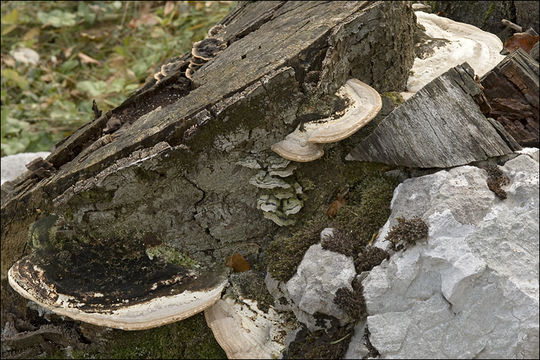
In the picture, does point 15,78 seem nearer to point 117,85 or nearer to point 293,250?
point 117,85

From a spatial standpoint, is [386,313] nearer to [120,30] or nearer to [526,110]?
[526,110]

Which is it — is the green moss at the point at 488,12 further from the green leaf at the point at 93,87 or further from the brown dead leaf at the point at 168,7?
the brown dead leaf at the point at 168,7

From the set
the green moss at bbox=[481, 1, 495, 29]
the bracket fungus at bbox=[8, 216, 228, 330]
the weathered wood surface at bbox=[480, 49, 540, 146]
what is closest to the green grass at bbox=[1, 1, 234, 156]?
the bracket fungus at bbox=[8, 216, 228, 330]

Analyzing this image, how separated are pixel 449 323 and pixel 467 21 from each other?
143 inches

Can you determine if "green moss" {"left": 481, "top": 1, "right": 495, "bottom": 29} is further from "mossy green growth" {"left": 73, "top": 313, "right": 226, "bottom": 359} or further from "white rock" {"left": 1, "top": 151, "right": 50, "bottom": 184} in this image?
"white rock" {"left": 1, "top": 151, "right": 50, "bottom": 184}

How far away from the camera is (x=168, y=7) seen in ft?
31.3

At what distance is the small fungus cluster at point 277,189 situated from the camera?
365 centimetres

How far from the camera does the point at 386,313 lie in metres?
3.03

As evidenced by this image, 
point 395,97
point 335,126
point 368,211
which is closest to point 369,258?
point 368,211

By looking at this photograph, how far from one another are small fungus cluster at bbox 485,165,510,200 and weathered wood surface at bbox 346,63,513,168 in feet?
0.33

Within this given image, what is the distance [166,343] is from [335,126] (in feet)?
6.72

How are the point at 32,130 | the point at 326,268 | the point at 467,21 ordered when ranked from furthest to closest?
1. the point at 32,130
2. the point at 467,21
3. the point at 326,268

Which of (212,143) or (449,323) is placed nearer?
(449,323)

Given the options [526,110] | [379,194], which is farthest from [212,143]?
[526,110]
